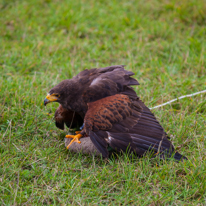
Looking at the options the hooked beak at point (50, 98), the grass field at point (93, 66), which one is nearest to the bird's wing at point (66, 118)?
the grass field at point (93, 66)

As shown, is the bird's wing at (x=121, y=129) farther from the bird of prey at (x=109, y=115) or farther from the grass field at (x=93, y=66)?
the grass field at (x=93, y=66)

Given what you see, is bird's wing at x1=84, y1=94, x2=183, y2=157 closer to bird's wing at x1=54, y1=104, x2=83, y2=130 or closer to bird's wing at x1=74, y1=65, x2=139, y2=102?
bird's wing at x1=74, y1=65, x2=139, y2=102

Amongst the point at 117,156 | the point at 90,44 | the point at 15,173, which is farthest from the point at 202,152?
the point at 90,44

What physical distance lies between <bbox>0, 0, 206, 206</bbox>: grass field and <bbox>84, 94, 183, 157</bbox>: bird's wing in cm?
23

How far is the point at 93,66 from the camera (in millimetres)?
6969

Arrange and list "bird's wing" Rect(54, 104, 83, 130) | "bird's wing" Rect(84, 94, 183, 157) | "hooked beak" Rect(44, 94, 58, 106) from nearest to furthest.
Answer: "bird's wing" Rect(84, 94, 183, 157) < "hooked beak" Rect(44, 94, 58, 106) < "bird's wing" Rect(54, 104, 83, 130)

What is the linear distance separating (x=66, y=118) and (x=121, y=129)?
3.67 ft

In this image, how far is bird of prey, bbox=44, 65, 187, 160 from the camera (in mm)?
4227

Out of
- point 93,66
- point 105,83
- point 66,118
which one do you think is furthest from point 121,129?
point 93,66

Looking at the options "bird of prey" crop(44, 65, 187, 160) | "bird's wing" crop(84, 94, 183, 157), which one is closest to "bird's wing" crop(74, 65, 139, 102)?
"bird of prey" crop(44, 65, 187, 160)

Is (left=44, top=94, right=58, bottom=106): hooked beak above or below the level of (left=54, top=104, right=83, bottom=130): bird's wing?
above

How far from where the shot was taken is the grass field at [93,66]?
3844mm

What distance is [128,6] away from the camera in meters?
8.95

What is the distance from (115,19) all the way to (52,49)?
94.2 inches
